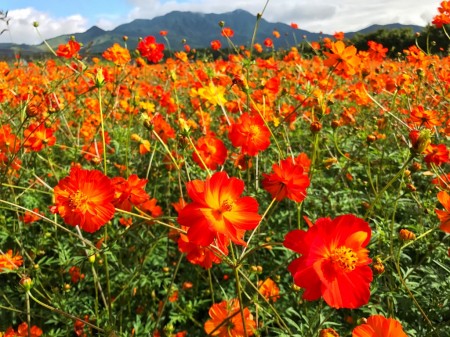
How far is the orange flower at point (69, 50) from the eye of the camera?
1.75 metres

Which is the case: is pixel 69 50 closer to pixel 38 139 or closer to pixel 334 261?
pixel 38 139

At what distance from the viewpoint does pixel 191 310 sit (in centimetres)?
152

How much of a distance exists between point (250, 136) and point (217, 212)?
0.59m

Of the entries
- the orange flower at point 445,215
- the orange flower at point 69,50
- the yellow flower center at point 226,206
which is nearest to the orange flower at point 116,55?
the orange flower at point 69,50

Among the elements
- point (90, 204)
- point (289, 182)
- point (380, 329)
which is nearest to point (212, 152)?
point (289, 182)

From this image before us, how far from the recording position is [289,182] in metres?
0.97

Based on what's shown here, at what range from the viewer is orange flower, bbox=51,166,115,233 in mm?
A: 892

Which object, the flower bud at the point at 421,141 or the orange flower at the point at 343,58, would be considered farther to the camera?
the orange flower at the point at 343,58

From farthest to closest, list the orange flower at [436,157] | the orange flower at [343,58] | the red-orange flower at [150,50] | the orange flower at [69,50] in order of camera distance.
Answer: the red-orange flower at [150,50] < the orange flower at [69,50] < the orange flower at [343,58] < the orange flower at [436,157]

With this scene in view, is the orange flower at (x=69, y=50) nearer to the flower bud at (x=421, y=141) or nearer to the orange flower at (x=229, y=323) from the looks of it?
the orange flower at (x=229, y=323)

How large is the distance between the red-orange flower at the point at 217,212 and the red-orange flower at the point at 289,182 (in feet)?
0.58

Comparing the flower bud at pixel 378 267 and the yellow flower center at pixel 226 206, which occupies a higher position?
the yellow flower center at pixel 226 206

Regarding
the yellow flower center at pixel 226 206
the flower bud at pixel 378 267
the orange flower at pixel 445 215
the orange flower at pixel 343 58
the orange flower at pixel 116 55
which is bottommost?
the flower bud at pixel 378 267

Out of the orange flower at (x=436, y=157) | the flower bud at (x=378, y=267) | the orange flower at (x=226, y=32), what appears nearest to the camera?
the flower bud at (x=378, y=267)
